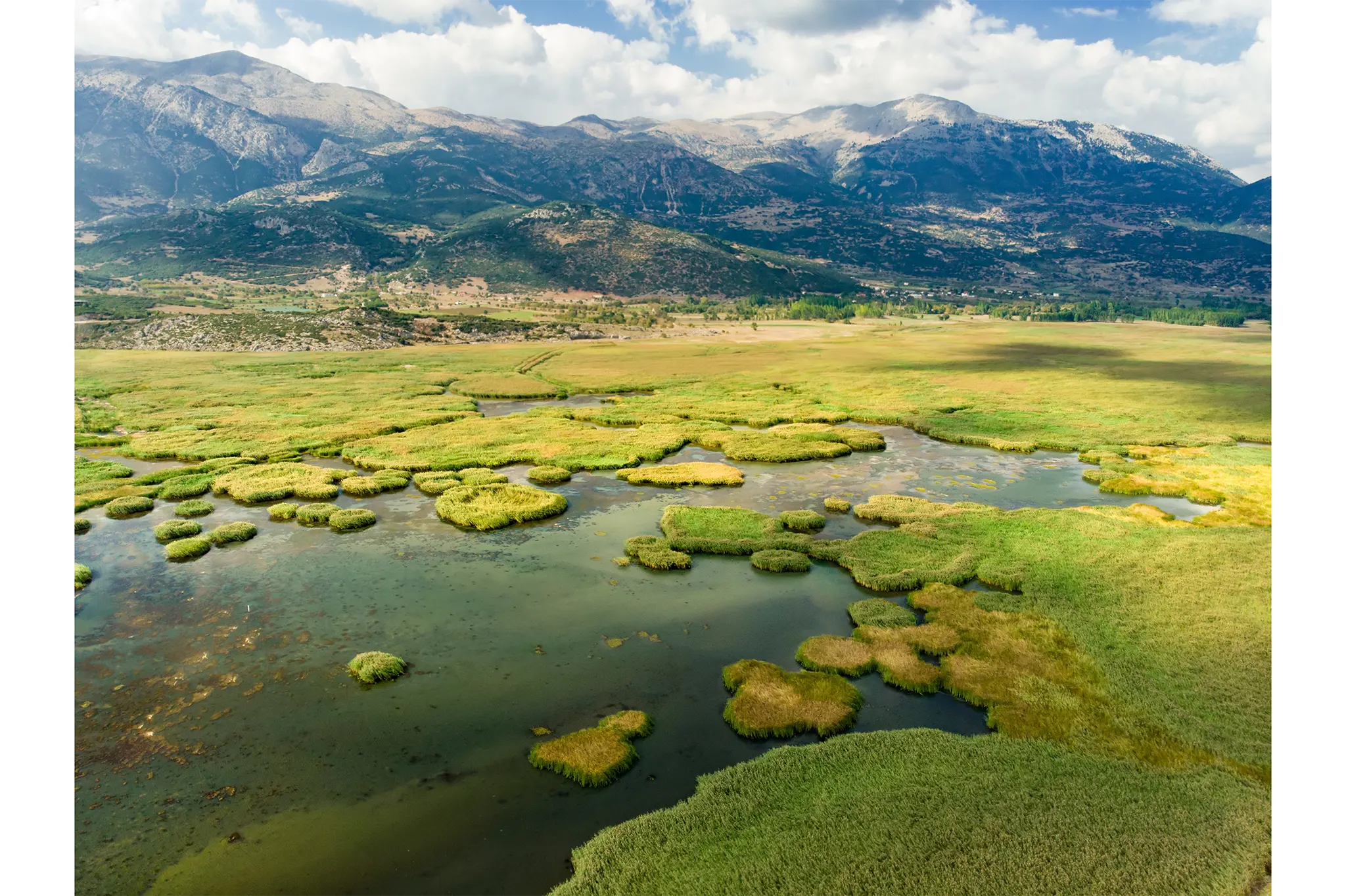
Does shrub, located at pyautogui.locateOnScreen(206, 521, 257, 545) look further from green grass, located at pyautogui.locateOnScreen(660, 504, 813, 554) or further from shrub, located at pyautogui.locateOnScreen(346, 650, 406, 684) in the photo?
green grass, located at pyautogui.locateOnScreen(660, 504, 813, 554)

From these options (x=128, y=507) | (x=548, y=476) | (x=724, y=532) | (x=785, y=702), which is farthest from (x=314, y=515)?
(x=785, y=702)

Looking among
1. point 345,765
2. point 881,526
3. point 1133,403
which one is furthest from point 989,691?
point 1133,403

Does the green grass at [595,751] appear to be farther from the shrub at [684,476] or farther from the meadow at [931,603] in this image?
the shrub at [684,476]

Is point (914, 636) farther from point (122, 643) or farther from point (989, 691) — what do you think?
point (122, 643)

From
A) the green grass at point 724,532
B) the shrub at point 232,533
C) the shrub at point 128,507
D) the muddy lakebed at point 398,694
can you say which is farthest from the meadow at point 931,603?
the shrub at point 128,507

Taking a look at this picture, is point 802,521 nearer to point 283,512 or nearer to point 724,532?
point 724,532
